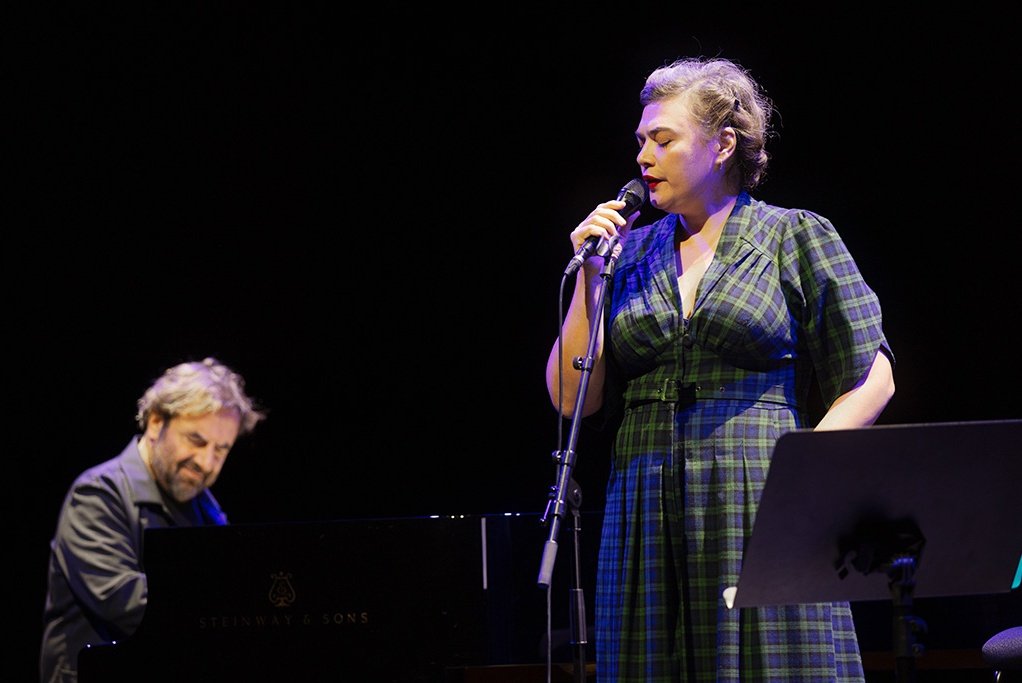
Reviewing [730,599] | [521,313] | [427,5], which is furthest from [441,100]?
[730,599]

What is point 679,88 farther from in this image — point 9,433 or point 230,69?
point 9,433

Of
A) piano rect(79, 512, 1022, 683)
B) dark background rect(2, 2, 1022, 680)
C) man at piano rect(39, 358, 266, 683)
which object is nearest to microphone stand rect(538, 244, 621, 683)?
piano rect(79, 512, 1022, 683)

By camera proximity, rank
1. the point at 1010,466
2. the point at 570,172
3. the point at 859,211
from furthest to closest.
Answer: the point at 570,172, the point at 859,211, the point at 1010,466

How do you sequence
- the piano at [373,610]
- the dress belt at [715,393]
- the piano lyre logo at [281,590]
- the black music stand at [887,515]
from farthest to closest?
the piano lyre logo at [281,590] → the piano at [373,610] → the dress belt at [715,393] → the black music stand at [887,515]

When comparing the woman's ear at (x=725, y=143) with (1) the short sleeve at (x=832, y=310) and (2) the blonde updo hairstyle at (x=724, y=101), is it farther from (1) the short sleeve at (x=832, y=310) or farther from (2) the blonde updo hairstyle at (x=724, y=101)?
(1) the short sleeve at (x=832, y=310)

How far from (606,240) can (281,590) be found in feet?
5.01

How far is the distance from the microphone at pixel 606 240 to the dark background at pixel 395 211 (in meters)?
1.81

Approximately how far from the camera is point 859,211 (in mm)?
4000

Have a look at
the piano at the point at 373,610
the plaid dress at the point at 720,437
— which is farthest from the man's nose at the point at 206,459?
the plaid dress at the point at 720,437

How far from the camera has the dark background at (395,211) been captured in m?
3.95

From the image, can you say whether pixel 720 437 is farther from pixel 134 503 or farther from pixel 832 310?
pixel 134 503

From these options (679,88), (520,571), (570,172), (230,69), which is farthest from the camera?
(230,69)

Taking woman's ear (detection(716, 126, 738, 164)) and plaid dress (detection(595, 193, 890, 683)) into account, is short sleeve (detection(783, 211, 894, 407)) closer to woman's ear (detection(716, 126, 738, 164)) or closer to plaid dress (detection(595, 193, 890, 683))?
plaid dress (detection(595, 193, 890, 683))

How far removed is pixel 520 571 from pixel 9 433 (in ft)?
8.89
